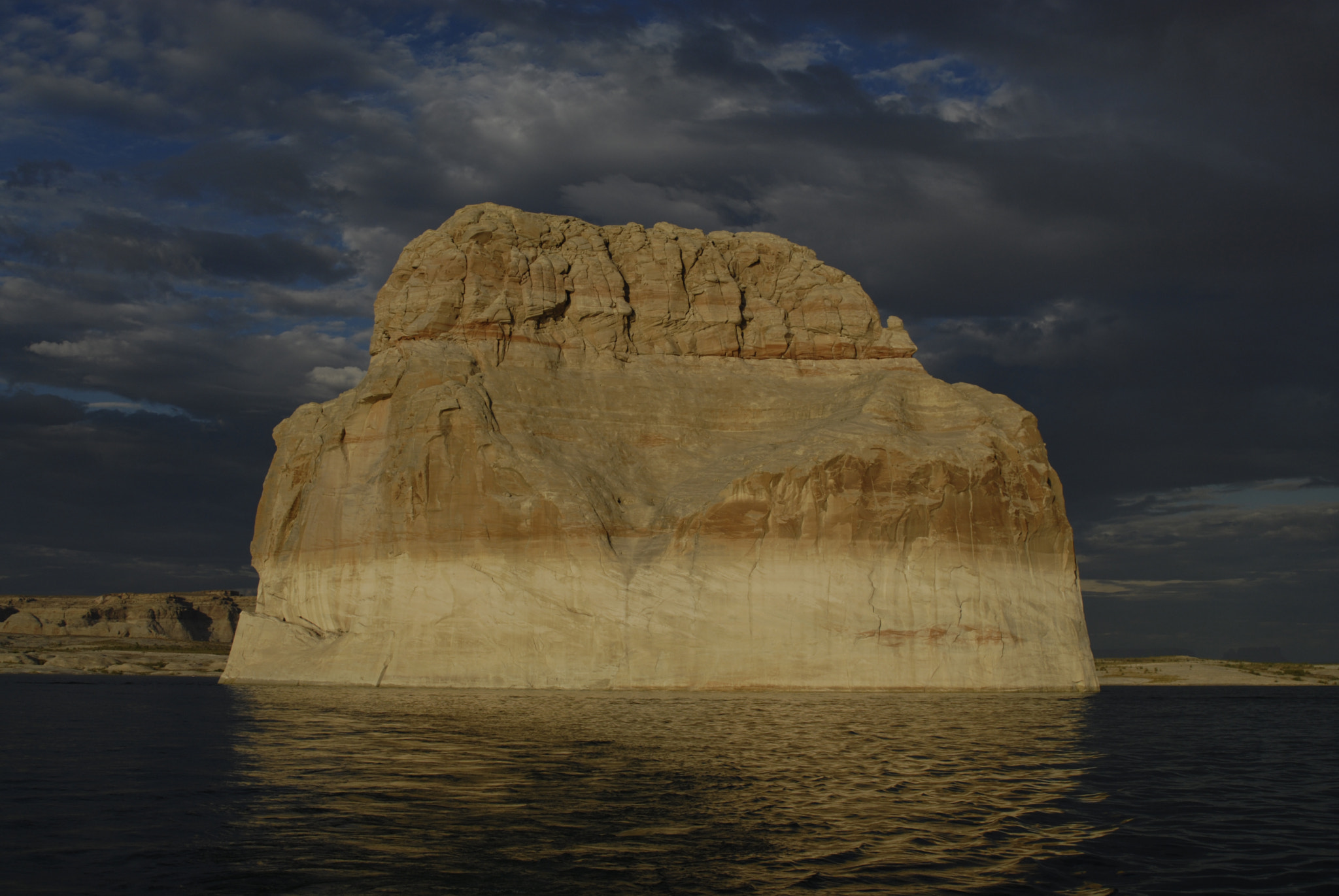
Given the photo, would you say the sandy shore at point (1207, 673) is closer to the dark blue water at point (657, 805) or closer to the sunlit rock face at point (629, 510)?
the sunlit rock face at point (629, 510)

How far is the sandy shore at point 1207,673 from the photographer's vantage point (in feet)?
283

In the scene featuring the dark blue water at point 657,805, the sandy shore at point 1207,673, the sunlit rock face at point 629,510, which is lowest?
the sandy shore at point 1207,673

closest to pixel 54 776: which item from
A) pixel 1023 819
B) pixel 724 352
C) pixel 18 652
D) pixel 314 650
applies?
pixel 1023 819

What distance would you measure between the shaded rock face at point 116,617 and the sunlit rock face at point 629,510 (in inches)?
3313

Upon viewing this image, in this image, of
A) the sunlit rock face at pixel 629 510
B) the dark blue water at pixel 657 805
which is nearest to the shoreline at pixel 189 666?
the sunlit rock face at pixel 629 510

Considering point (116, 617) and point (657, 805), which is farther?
point (116, 617)

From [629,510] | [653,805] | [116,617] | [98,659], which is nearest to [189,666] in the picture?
[98,659]

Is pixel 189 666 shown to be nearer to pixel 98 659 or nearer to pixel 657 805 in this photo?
pixel 98 659

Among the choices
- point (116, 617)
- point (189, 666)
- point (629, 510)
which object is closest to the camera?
point (629, 510)

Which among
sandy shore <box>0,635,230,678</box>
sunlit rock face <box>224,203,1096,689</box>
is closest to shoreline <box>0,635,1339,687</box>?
sandy shore <box>0,635,230,678</box>

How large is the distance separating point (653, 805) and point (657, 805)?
0.26 ft

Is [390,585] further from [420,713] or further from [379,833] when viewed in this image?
[379,833]

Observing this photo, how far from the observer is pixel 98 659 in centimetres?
8588

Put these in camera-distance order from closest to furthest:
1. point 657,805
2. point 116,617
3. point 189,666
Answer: point 657,805 < point 189,666 < point 116,617
